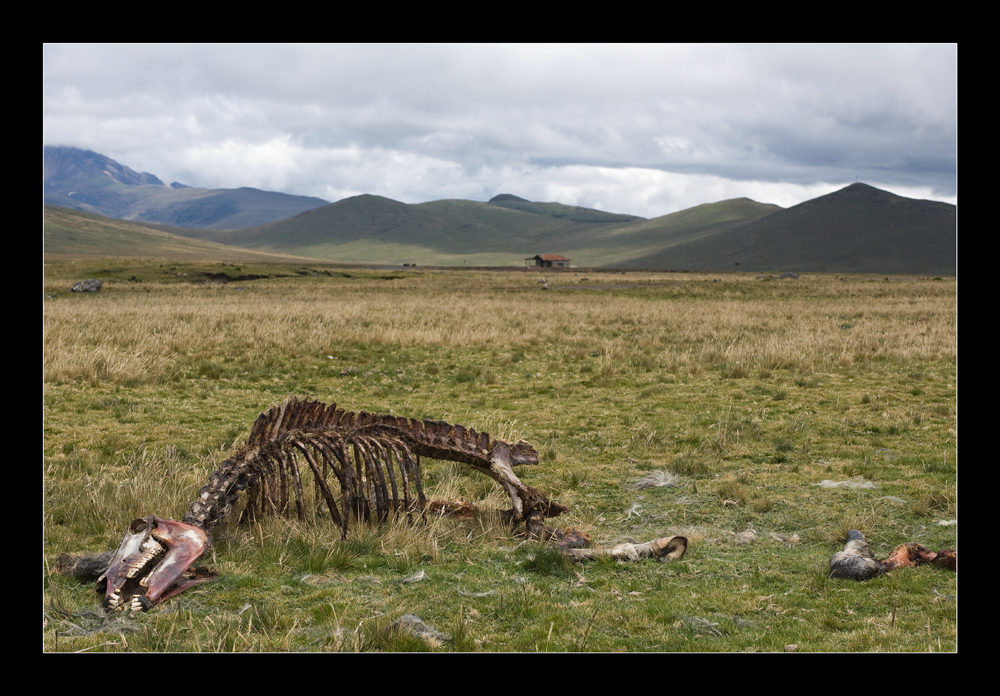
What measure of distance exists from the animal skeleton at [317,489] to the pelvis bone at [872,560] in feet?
4.35

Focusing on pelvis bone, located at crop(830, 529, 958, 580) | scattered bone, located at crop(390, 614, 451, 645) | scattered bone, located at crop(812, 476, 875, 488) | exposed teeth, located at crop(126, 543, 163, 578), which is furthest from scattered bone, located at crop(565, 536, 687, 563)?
scattered bone, located at crop(812, 476, 875, 488)

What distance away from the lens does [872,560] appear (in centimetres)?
603

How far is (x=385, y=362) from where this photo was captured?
776 inches

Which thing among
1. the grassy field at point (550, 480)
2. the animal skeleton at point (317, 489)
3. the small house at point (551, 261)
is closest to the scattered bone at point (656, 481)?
the grassy field at point (550, 480)

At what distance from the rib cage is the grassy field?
0.96ft

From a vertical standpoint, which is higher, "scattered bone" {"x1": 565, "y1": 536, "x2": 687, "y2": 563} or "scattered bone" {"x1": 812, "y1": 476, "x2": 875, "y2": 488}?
"scattered bone" {"x1": 812, "y1": 476, "x2": 875, "y2": 488}

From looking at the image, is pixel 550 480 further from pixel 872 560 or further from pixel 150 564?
pixel 150 564

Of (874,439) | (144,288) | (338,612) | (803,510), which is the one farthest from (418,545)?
(144,288)

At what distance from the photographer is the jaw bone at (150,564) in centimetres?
510

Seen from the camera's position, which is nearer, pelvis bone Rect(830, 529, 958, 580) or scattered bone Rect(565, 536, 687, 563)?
pelvis bone Rect(830, 529, 958, 580)

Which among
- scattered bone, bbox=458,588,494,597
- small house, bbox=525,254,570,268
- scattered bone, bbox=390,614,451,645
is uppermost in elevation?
small house, bbox=525,254,570,268

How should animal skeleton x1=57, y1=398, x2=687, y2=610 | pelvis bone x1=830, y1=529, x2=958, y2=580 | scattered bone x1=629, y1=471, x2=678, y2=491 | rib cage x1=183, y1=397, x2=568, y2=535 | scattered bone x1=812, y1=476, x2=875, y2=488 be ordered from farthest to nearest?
scattered bone x1=629, y1=471, x2=678, y2=491
scattered bone x1=812, y1=476, x2=875, y2=488
rib cage x1=183, y1=397, x2=568, y2=535
pelvis bone x1=830, y1=529, x2=958, y2=580
animal skeleton x1=57, y1=398, x2=687, y2=610

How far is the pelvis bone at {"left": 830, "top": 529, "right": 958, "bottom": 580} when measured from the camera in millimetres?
5914

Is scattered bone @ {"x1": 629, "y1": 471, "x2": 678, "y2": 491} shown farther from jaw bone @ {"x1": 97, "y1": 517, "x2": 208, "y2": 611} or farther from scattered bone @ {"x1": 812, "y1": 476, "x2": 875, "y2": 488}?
jaw bone @ {"x1": 97, "y1": 517, "x2": 208, "y2": 611}
